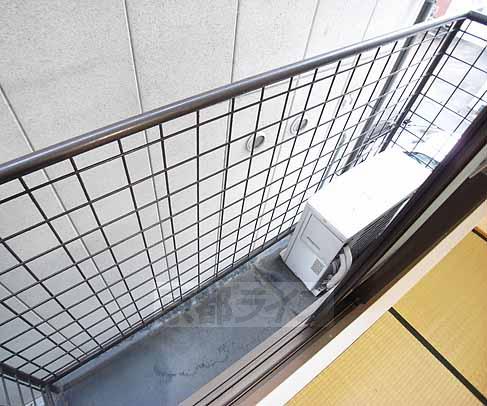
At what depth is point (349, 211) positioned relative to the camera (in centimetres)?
121

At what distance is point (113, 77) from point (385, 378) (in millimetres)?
926

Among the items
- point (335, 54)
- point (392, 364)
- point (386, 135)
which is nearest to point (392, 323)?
point (392, 364)

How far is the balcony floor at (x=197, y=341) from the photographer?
1.19m

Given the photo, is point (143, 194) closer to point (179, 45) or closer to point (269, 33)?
point (179, 45)

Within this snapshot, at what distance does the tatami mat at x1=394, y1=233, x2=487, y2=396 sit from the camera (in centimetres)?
73

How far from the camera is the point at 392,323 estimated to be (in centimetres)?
79

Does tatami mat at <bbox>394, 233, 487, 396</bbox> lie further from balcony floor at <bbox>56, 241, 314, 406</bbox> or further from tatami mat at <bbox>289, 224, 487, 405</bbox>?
balcony floor at <bbox>56, 241, 314, 406</bbox>

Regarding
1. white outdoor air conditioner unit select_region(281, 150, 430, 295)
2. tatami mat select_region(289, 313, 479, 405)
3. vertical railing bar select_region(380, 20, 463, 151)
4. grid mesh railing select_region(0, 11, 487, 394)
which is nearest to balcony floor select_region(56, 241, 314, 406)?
grid mesh railing select_region(0, 11, 487, 394)

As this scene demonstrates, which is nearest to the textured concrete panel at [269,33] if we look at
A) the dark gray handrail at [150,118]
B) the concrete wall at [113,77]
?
the concrete wall at [113,77]

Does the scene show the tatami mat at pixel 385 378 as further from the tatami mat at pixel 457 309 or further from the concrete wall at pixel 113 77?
the concrete wall at pixel 113 77

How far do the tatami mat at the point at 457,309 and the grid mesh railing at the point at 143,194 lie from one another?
0.54m

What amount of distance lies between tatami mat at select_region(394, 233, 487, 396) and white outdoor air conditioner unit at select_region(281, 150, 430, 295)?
0.34 metres

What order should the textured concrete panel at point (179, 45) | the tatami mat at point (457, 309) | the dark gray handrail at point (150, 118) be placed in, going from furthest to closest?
the tatami mat at point (457, 309), the textured concrete panel at point (179, 45), the dark gray handrail at point (150, 118)

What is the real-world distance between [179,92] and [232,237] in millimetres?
776
